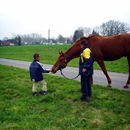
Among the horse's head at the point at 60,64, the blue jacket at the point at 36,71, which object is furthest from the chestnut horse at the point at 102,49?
the blue jacket at the point at 36,71

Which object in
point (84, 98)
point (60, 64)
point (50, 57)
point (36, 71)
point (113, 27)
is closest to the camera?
point (84, 98)

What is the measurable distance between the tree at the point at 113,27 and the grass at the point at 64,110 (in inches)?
3168

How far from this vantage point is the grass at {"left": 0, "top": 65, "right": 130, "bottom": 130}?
288 inches

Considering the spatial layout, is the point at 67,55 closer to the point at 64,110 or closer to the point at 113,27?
the point at 64,110

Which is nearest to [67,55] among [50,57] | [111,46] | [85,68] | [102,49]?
[102,49]

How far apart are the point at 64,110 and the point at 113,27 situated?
86.4 m

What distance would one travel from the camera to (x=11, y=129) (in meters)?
7.11

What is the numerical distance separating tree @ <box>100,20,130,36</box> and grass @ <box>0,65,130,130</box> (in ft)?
264

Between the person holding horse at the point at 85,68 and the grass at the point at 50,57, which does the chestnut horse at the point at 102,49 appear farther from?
the grass at the point at 50,57

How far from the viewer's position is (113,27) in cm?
9288

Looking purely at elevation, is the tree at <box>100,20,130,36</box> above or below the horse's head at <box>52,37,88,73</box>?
above

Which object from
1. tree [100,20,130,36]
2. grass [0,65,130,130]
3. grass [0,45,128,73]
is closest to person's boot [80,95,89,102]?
grass [0,65,130,130]

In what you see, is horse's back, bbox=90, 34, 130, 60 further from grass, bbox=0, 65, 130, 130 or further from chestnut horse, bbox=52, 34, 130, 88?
grass, bbox=0, 65, 130, 130

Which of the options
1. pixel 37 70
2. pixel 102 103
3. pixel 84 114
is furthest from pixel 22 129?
pixel 37 70
